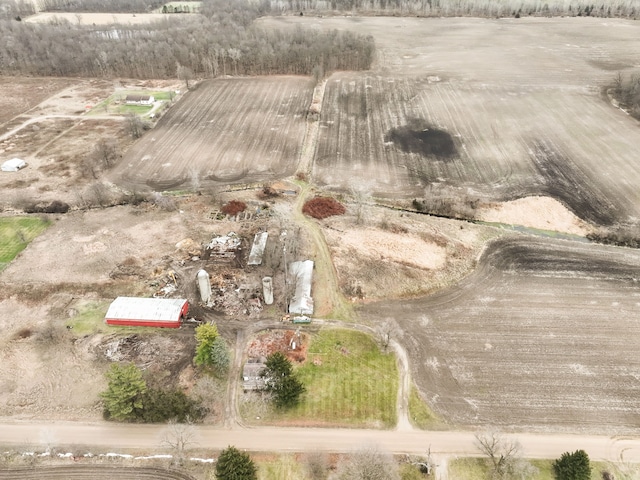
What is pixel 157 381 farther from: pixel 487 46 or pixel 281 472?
pixel 487 46

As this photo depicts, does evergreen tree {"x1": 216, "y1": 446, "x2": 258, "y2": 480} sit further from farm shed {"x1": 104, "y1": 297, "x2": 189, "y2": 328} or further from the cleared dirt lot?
the cleared dirt lot

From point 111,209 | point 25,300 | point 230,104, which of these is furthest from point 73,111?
point 25,300

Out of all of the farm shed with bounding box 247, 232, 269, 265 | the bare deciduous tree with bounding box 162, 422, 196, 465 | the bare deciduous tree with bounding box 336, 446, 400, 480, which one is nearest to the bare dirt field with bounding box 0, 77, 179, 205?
the farm shed with bounding box 247, 232, 269, 265

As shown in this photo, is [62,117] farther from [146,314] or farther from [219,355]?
[219,355]

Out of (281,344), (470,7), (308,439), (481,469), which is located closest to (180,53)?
(281,344)

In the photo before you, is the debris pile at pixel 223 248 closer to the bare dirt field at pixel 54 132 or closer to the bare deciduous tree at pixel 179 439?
the bare deciduous tree at pixel 179 439

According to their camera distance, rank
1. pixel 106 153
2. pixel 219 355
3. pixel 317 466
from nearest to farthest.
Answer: pixel 317 466
pixel 219 355
pixel 106 153

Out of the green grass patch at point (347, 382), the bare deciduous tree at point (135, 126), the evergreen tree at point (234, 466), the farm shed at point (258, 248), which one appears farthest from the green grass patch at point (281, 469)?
the bare deciduous tree at point (135, 126)
